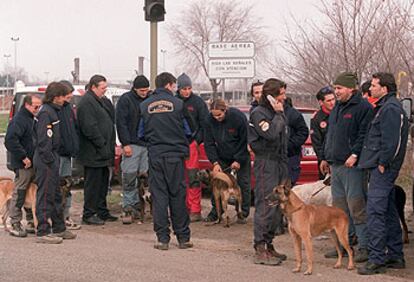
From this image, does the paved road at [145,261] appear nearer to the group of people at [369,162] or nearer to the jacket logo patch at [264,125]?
the group of people at [369,162]

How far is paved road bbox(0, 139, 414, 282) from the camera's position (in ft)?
23.0

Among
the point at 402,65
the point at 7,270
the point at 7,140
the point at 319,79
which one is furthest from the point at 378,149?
the point at 319,79

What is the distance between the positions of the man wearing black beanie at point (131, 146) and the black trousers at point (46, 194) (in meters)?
1.42

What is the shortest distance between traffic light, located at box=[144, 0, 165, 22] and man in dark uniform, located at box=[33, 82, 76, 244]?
91.4 inches

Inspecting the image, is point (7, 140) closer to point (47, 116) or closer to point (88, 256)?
point (47, 116)

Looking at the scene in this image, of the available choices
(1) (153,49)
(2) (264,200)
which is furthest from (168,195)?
(1) (153,49)

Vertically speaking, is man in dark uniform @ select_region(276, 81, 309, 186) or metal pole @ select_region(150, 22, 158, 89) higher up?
metal pole @ select_region(150, 22, 158, 89)

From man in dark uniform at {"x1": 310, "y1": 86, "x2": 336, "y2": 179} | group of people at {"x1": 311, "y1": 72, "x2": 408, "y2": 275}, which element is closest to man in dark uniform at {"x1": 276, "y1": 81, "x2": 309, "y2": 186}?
man in dark uniform at {"x1": 310, "y1": 86, "x2": 336, "y2": 179}

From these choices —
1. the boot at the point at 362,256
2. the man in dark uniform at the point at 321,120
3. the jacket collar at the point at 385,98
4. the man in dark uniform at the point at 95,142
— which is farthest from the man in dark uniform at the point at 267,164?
the man in dark uniform at the point at 95,142

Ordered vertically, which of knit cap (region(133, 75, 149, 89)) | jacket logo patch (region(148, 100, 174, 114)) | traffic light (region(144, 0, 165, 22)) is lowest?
jacket logo patch (region(148, 100, 174, 114))

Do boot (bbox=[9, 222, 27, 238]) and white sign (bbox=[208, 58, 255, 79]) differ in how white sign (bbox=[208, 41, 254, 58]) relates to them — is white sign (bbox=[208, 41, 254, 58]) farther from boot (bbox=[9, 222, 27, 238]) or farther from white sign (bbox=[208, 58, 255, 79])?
boot (bbox=[9, 222, 27, 238])

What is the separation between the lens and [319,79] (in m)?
15.7

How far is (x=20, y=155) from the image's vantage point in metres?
9.20

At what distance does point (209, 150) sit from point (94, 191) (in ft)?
5.61
